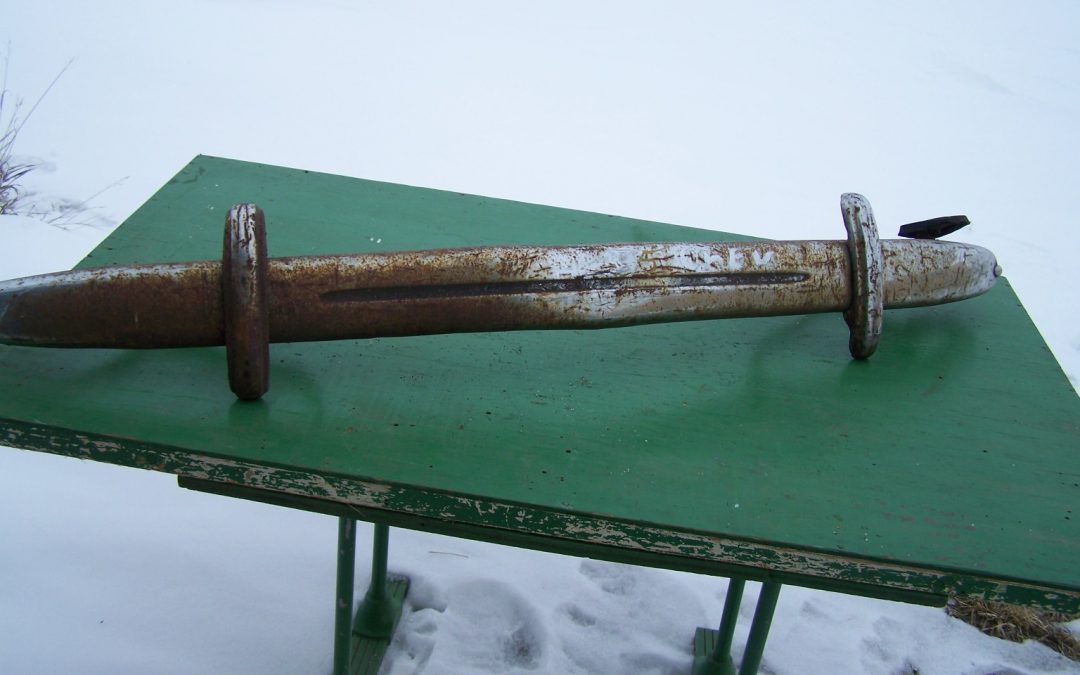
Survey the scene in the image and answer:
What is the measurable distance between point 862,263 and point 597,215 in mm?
821

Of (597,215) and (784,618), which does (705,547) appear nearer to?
(597,215)

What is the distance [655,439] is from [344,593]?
0.98 metres

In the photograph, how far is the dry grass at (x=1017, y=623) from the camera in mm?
2943

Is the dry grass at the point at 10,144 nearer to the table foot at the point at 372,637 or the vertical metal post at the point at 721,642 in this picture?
the table foot at the point at 372,637

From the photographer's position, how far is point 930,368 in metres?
2.11

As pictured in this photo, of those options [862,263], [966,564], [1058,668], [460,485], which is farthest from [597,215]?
[1058,668]

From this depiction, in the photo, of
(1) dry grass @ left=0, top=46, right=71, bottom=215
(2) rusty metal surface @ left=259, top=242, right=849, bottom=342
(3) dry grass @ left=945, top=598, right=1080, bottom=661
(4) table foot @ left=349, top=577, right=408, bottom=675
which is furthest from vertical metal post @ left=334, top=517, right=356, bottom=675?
(1) dry grass @ left=0, top=46, right=71, bottom=215

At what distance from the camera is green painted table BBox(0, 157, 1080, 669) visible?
1.62m

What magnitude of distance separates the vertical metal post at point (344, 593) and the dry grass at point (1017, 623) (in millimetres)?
1853

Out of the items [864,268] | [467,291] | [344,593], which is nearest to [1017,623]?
[864,268]

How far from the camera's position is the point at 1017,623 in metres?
3.00

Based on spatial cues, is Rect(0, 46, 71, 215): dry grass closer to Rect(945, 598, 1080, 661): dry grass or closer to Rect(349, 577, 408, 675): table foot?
Rect(349, 577, 408, 675): table foot

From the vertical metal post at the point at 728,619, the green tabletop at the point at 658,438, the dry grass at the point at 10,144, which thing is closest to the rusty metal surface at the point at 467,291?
the green tabletop at the point at 658,438

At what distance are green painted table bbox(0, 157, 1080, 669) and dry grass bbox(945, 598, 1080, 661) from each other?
115 cm
